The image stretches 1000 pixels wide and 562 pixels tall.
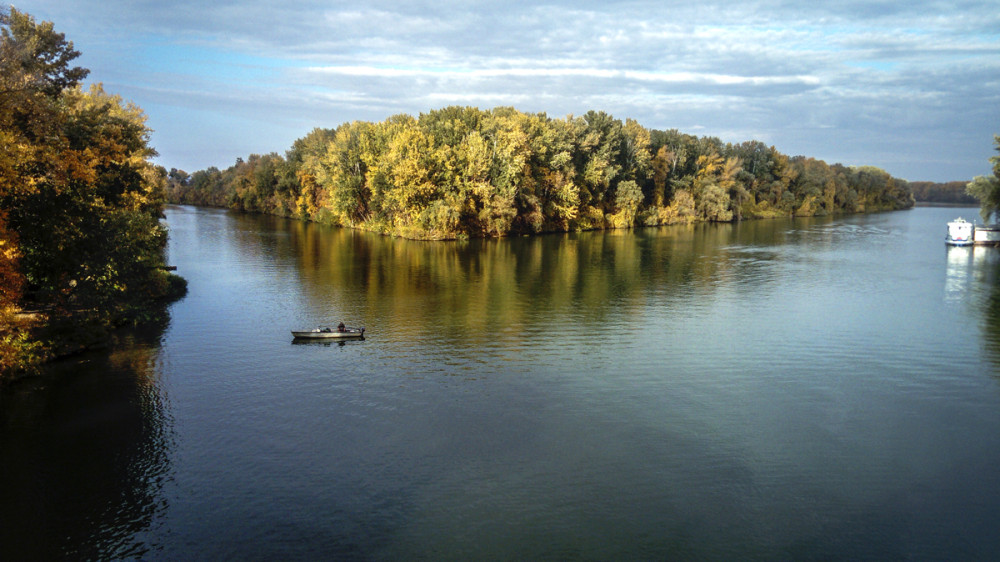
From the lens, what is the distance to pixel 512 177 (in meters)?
89.8

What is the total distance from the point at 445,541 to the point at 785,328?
101 ft

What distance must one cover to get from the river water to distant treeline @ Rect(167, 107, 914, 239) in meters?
42.0

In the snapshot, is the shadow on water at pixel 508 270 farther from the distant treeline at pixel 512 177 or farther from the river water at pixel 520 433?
the distant treeline at pixel 512 177

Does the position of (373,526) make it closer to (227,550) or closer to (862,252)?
(227,550)

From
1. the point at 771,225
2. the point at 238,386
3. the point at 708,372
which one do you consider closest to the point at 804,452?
the point at 708,372

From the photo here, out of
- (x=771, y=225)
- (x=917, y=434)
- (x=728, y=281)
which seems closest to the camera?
(x=917, y=434)

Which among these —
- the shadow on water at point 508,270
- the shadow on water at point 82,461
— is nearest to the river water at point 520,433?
the shadow on water at point 82,461

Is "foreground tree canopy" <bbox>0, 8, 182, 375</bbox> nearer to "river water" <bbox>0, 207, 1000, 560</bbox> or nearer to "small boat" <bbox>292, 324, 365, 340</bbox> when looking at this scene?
"river water" <bbox>0, 207, 1000, 560</bbox>

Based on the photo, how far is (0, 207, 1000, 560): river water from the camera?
60.0 feet

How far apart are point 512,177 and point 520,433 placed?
68574 millimetres

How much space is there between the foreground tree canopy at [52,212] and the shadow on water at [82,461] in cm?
339

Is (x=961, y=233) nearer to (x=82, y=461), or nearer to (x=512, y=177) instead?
(x=512, y=177)

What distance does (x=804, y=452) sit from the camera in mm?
23250

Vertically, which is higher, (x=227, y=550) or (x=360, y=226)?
(x=360, y=226)
